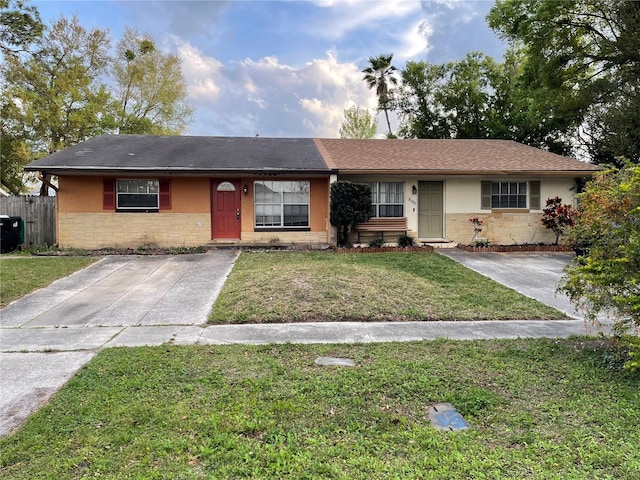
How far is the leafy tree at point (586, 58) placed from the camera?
57.6ft

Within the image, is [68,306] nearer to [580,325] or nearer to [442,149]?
[580,325]

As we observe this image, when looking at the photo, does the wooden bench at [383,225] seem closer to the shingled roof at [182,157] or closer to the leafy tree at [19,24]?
the shingled roof at [182,157]

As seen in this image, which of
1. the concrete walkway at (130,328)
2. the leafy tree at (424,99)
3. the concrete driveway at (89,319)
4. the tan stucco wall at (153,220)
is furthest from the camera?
the leafy tree at (424,99)

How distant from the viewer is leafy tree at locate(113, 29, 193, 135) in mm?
27198

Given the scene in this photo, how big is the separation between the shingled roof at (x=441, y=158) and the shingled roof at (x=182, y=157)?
47.7 inches

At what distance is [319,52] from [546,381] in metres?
15.1

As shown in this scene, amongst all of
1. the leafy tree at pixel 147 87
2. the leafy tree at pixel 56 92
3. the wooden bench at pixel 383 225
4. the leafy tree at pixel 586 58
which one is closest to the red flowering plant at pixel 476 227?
the wooden bench at pixel 383 225

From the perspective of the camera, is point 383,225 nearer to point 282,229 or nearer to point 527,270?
point 282,229

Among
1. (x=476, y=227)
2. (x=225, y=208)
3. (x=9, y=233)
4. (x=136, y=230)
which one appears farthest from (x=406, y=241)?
(x=9, y=233)

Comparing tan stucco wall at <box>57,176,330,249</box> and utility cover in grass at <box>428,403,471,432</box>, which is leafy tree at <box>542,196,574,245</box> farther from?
utility cover in grass at <box>428,403,471,432</box>

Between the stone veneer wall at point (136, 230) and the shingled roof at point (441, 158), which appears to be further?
the shingled roof at point (441, 158)

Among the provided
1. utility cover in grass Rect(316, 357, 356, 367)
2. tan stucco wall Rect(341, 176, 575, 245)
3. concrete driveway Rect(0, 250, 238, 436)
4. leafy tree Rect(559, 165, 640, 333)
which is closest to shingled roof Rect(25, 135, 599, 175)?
tan stucco wall Rect(341, 176, 575, 245)

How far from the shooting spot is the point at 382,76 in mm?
32219

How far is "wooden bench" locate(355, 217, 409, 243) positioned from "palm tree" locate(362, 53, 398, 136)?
66.0ft
